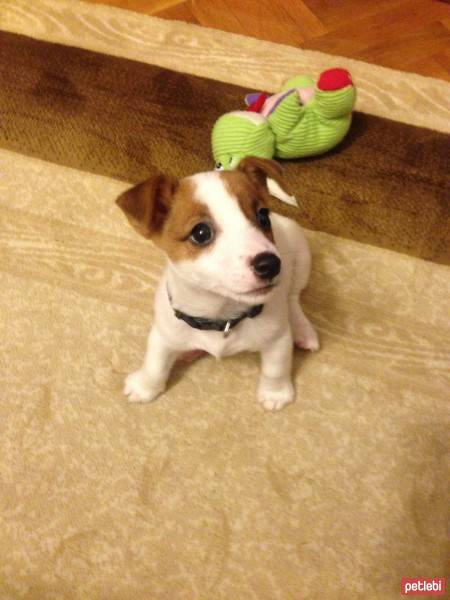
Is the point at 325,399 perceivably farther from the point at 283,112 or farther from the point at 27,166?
the point at 27,166

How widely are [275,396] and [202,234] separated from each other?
592 millimetres

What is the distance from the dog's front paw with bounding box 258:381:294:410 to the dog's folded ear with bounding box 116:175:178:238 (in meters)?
0.56

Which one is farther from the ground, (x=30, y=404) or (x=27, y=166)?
(x=27, y=166)

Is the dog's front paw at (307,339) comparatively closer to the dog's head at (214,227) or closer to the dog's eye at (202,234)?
the dog's head at (214,227)

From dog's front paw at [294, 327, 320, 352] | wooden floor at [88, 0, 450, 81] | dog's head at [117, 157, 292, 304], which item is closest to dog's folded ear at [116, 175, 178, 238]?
dog's head at [117, 157, 292, 304]

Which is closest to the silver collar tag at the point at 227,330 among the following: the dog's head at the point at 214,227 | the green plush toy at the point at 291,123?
the dog's head at the point at 214,227

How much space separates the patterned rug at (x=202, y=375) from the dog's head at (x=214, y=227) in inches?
21.6

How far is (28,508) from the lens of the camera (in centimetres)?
135

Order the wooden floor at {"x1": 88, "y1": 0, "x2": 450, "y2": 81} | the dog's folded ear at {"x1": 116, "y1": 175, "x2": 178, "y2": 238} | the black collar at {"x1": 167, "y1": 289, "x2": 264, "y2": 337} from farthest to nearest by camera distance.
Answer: the wooden floor at {"x1": 88, "y1": 0, "x2": 450, "y2": 81}, the black collar at {"x1": 167, "y1": 289, "x2": 264, "y2": 337}, the dog's folded ear at {"x1": 116, "y1": 175, "x2": 178, "y2": 238}

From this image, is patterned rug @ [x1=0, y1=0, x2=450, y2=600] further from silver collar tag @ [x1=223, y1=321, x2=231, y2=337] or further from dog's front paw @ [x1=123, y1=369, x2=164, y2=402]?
silver collar tag @ [x1=223, y1=321, x2=231, y2=337]

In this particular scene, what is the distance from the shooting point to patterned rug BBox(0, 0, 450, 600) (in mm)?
1294

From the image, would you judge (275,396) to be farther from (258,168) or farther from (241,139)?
(241,139)

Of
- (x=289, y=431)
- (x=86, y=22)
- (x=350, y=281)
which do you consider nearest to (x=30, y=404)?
(x=289, y=431)

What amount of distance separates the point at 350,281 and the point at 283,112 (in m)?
0.58
